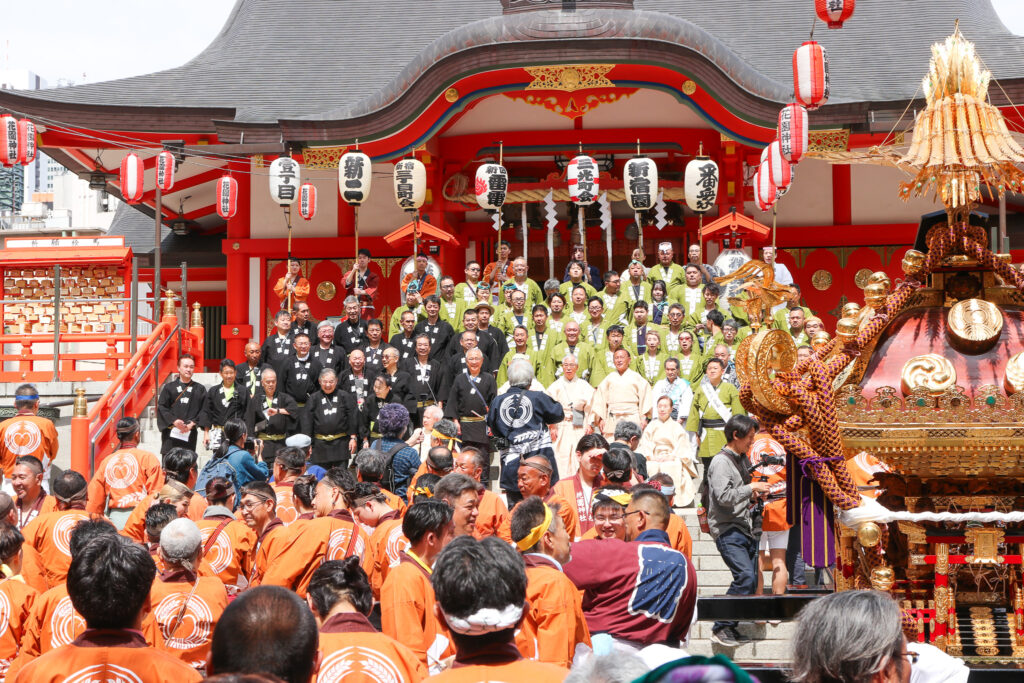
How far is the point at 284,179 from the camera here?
14.5 m

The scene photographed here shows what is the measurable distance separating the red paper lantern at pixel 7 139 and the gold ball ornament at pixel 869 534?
40.2 feet

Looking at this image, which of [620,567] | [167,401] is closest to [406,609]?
[620,567]

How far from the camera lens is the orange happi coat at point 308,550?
4.89 metres

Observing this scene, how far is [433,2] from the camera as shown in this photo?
20156 millimetres

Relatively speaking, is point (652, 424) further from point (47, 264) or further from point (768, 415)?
point (47, 264)

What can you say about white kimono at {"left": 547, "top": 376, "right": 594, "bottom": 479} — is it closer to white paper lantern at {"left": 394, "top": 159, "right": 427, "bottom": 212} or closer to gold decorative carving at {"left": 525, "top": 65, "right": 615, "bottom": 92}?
white paper lantern at {"left": 394, "top": 159, "right": 427, "bottom": 212}

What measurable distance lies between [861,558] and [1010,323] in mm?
1233

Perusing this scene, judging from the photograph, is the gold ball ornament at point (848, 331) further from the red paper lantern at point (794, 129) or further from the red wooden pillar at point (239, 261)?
the red wooden pillar at point (239, 261)

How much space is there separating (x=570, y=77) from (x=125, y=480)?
28.6ft

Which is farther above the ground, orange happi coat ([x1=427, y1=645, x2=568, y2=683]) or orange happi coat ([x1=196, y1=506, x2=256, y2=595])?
orange happi coat ([x1=427, y1=645, x2=568, y2=683])

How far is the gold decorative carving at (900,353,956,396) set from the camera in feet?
15.6

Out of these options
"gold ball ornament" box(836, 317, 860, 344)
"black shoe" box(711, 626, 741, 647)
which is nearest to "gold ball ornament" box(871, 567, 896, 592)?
"gold ball ornament" box(836, 317, 860, 344)

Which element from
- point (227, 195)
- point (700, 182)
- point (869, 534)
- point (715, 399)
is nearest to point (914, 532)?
point (869, 534)

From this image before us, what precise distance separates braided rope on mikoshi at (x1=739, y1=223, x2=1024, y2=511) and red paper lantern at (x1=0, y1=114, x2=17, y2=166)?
1167cm
